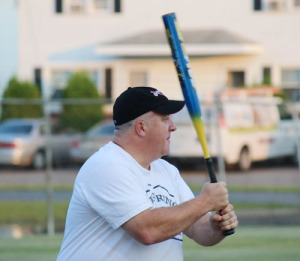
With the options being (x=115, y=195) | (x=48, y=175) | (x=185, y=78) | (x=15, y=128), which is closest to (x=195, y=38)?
(x=15, y=128)

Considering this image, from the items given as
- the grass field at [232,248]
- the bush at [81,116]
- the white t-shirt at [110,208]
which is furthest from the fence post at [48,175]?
the white t-shirt at [110,208]

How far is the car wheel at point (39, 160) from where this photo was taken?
1445 centimetres

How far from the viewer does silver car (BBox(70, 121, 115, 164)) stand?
14518 millimetres

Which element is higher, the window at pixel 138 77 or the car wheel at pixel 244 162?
the car wheel at pixel 244 162

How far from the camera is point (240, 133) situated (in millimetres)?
15742

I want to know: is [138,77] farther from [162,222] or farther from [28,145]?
[162,222]

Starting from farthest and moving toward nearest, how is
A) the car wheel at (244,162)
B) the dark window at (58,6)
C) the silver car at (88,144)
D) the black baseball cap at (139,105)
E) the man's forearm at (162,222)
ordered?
the dark window at (58,6), the car wheel at (244,162), the silver car at (88,144), the black baseball cap at (139,105), the man's forearm at (162,222)

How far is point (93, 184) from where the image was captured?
456 cm

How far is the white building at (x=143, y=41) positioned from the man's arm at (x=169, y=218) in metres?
28.2

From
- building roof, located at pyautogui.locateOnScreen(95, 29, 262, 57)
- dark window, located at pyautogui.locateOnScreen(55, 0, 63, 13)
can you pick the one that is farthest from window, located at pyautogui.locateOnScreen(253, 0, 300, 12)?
dark window, located at pyautogui.locateOnScreen(55, 0, 63, 13)

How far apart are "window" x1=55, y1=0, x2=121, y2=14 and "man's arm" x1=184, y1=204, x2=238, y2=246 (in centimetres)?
3024

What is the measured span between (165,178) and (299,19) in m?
29.4

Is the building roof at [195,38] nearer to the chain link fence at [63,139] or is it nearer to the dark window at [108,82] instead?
the dark window at [108,82]

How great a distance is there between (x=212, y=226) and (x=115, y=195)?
59 centimetres
